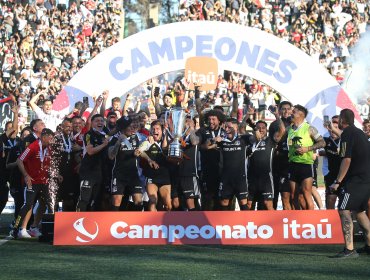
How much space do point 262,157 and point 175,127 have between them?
56.4 inches

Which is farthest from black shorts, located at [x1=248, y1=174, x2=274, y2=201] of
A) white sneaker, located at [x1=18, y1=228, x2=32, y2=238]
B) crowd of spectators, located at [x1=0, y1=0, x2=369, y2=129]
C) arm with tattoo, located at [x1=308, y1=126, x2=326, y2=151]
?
crowd of spectators, located at [x1=0, y1=0, x2=369, y2=129]

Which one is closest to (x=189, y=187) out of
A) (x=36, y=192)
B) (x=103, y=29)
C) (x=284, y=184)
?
(x=284, y=184)

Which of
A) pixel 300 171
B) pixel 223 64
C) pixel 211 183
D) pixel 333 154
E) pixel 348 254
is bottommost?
pixel 348 254

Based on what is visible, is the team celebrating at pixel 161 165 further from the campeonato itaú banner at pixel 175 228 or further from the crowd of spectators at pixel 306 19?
the crowd of spectators at pixel 306 19

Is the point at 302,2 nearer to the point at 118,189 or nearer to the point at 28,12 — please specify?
the point at 28,12

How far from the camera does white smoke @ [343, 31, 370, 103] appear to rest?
2969 cm

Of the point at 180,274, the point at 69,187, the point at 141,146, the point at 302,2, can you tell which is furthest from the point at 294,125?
the point at 302,2

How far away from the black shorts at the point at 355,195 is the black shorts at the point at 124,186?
354 cm

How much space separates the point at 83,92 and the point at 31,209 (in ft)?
13.1

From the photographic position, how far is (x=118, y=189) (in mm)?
13969

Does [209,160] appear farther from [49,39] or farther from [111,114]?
[49,39]

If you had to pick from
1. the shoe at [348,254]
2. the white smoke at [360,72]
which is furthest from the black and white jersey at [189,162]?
the white smoke at [360,72]

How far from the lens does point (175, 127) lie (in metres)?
14.0

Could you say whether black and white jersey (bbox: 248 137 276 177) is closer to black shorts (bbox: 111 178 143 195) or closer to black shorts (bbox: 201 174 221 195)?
A: black shorts (bbox: 201 174 221 195)
